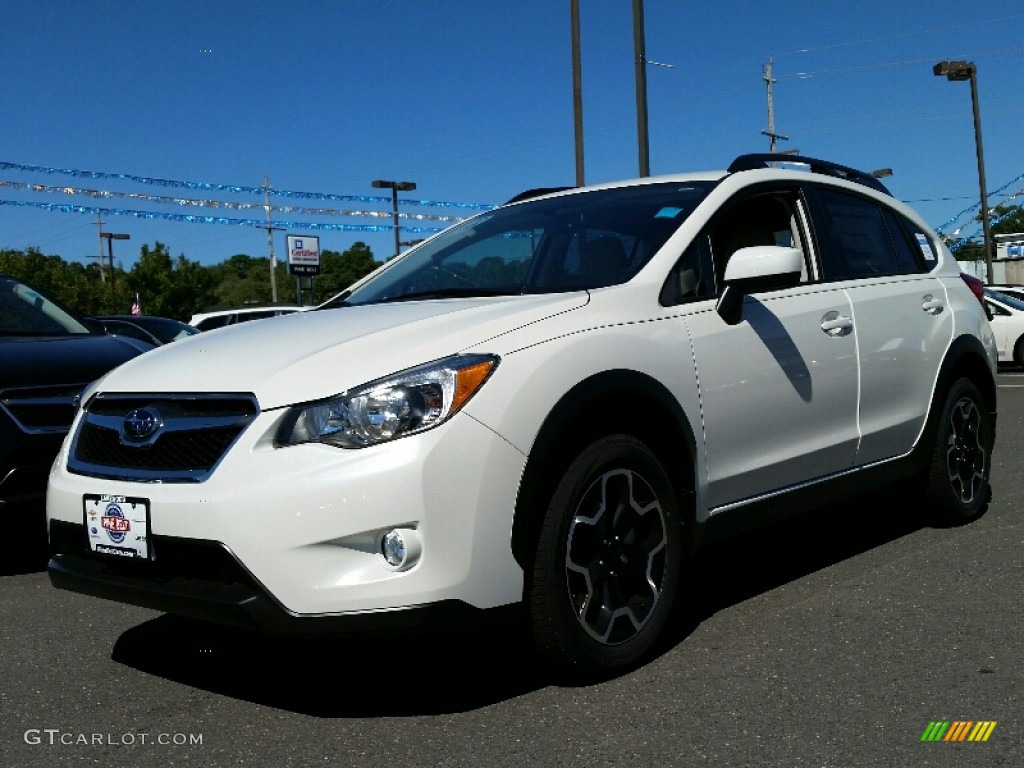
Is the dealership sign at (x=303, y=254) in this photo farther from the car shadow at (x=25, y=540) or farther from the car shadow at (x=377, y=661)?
the car shadow at (x=377, y=661)

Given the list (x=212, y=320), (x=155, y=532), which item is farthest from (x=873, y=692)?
(x=212, y=320)

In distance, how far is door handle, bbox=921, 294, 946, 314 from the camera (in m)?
5.16

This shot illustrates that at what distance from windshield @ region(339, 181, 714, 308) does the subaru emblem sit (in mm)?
1225

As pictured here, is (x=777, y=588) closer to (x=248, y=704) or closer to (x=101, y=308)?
(x=248, y=704)

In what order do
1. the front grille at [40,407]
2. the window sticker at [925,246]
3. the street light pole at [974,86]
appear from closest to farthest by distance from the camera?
the front grille at [40,407] < the window sticker at [925,246] < the street light pole at [974,86]

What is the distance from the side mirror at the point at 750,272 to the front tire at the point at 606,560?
69cm

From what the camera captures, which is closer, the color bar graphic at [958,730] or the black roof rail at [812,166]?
the color bar graphic at [958,730]

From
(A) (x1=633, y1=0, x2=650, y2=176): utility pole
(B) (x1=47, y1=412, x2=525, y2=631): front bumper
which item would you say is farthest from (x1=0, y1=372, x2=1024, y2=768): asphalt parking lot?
(A) (x1=633, y1=0, x2=650, y2=176): utility pole

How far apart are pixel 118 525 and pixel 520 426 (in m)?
1.22

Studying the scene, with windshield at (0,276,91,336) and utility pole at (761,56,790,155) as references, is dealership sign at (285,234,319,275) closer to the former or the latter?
utility pole at (761,56,790,155)

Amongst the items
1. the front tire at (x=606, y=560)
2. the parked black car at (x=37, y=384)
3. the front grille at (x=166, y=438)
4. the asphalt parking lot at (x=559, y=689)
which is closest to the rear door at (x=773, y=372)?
the front tire at (x=606, y=560)

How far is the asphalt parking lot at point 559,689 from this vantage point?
293 centimetres

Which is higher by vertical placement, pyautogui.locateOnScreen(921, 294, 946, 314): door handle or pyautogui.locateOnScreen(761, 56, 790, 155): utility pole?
pyautogui.locateOnScreen(761, 56, 790, 155): utility pole

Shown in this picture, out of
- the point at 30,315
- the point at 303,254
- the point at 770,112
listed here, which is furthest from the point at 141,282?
the point at 30,315
